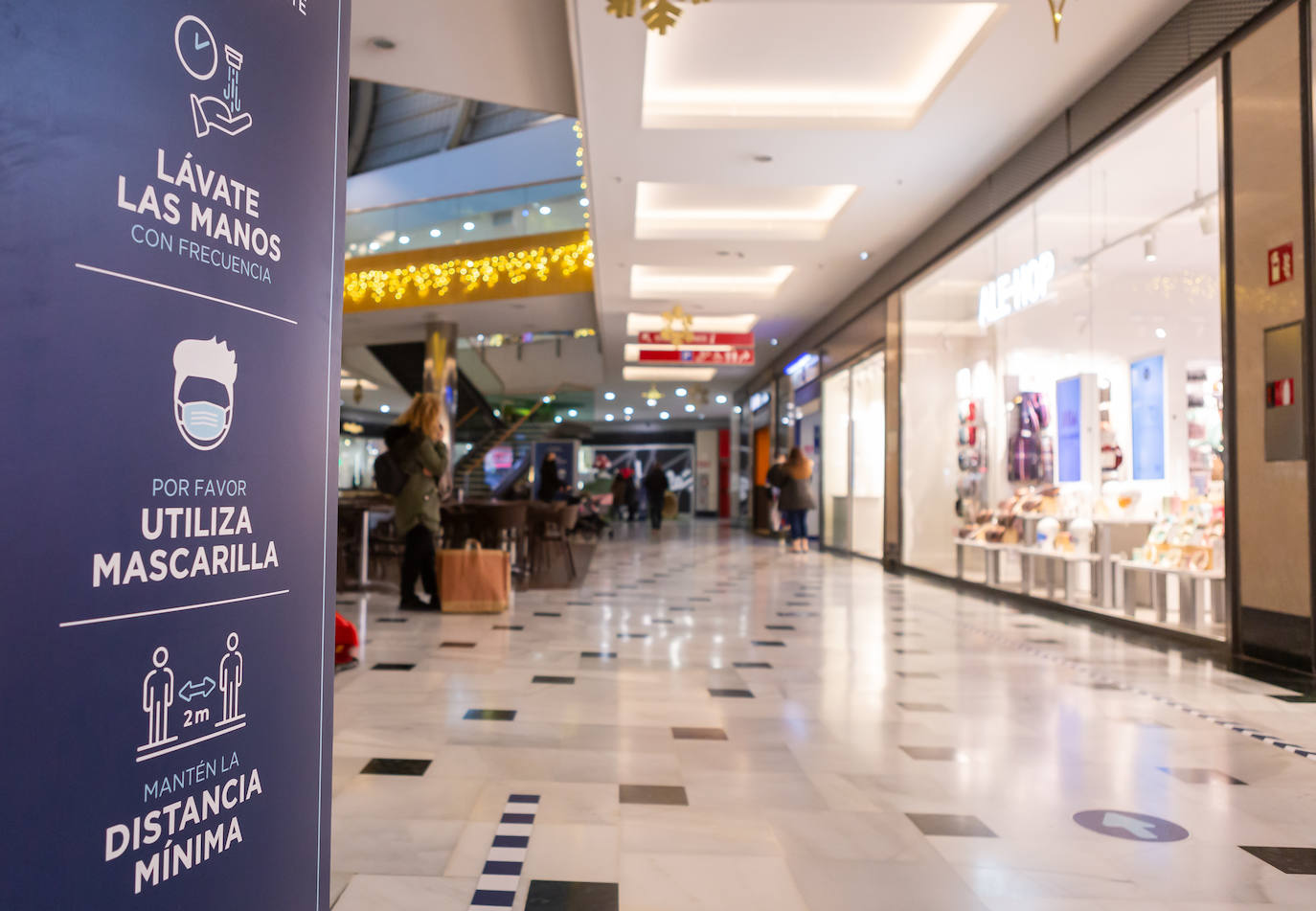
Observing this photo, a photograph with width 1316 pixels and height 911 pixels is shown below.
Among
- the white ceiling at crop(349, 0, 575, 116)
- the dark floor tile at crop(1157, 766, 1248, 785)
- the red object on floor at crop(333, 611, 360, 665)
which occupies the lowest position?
the dark floor tile at crop(1157, 766, 1248, 785)

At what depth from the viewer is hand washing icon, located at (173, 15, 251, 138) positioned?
1.22 meters

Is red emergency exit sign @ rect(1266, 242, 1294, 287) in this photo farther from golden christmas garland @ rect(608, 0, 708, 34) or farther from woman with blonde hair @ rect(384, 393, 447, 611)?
woman with blonde hair @ rect(384, 393, 447, 611)

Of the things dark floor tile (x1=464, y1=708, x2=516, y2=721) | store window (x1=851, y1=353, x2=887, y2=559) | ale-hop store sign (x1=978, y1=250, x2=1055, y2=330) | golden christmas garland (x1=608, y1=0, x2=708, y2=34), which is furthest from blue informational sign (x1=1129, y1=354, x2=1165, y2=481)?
golden christmas garland (x1=608, y1=0, x2=708, y2=34)

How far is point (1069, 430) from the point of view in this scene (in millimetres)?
7801

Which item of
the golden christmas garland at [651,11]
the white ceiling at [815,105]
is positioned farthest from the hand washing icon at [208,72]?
the white ceiling at [815,105]

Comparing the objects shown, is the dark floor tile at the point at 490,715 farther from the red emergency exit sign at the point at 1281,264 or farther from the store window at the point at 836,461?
the store window at the point at 836,461

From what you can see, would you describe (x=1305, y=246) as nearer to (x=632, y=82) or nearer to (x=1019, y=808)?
(x=1019, y=808)

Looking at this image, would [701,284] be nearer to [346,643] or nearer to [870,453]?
[870,453]

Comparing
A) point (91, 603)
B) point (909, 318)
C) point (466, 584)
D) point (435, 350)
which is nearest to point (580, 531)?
point (435, 350)

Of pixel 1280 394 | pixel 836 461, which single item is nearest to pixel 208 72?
pixel 1280 394

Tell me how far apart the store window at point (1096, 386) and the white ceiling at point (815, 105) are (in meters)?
0.63

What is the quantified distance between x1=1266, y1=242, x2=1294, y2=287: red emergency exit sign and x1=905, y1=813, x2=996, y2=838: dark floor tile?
3.27 meters

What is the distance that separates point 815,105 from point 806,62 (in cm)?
66

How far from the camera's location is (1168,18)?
5023 millimetres
